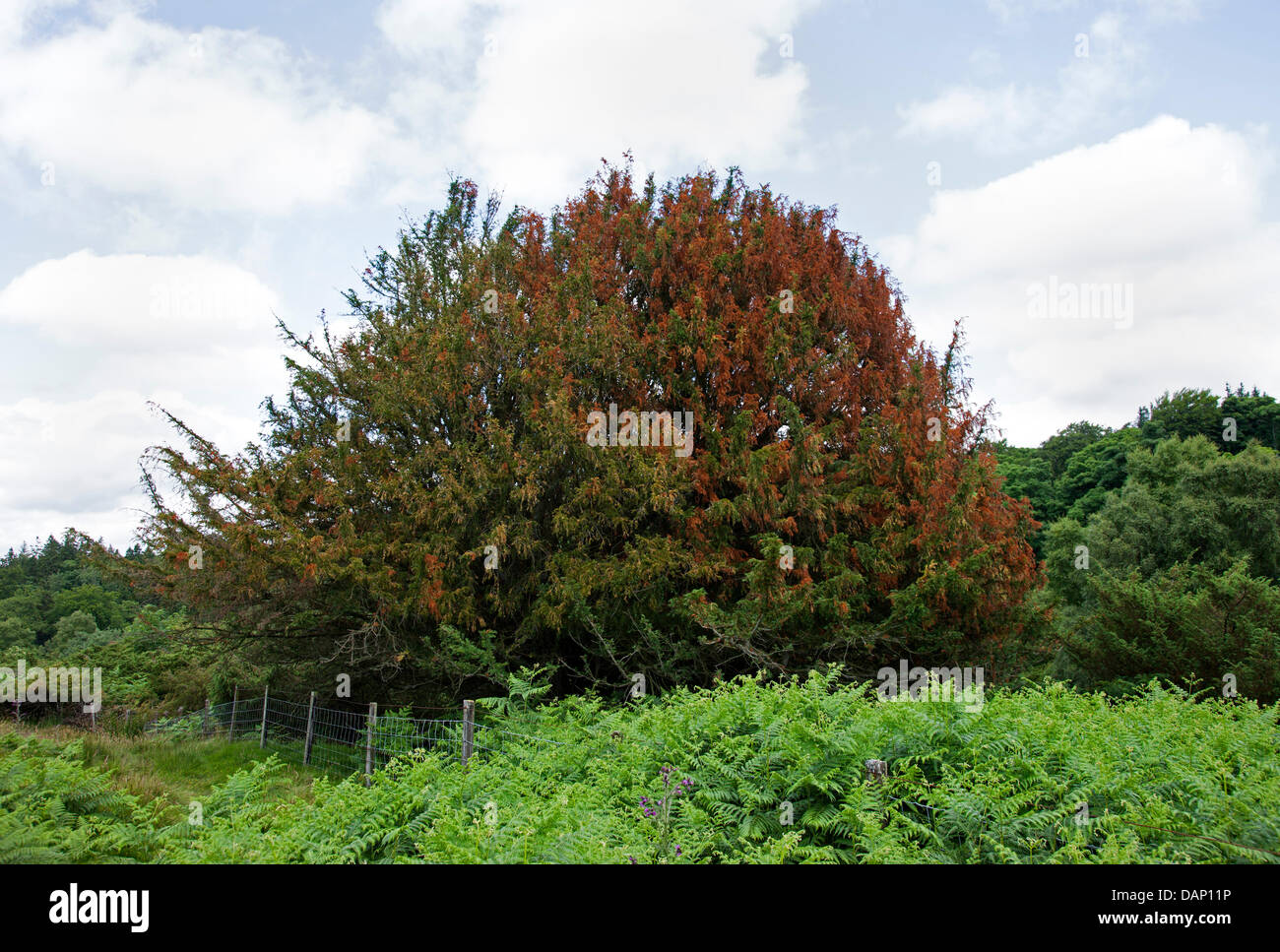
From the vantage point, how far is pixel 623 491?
1045 cm

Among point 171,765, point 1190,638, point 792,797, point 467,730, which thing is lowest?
point 171,765

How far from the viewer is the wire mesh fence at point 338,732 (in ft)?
A: 27.3

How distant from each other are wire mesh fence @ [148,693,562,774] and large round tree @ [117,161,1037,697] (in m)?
0.98

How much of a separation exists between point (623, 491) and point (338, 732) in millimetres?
6593

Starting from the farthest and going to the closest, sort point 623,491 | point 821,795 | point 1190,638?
point 1190,638 < point 623,491 < point 821,795

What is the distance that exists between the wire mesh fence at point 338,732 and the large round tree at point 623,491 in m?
0.98

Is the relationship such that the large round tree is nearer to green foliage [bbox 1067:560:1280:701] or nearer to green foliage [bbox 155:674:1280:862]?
green foliage [bbox 1067:560:1280:701]

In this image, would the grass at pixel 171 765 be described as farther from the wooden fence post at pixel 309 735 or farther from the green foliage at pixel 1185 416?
the green foliage at pixel 1185 416

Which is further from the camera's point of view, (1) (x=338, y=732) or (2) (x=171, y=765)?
(1) (x=338, y=732)

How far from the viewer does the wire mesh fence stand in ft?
27.3

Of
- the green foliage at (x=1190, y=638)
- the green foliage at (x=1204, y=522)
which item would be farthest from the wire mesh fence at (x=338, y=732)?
the green foliage at (x=1204, y=522)

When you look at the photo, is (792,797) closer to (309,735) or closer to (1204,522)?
(309,735)

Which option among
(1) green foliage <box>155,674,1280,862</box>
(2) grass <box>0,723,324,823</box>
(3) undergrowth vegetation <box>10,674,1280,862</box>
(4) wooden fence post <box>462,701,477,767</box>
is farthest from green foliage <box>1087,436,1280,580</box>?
(2) grass <box>0,723,324,823</box>

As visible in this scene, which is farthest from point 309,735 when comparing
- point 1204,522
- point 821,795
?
point 1204,522
